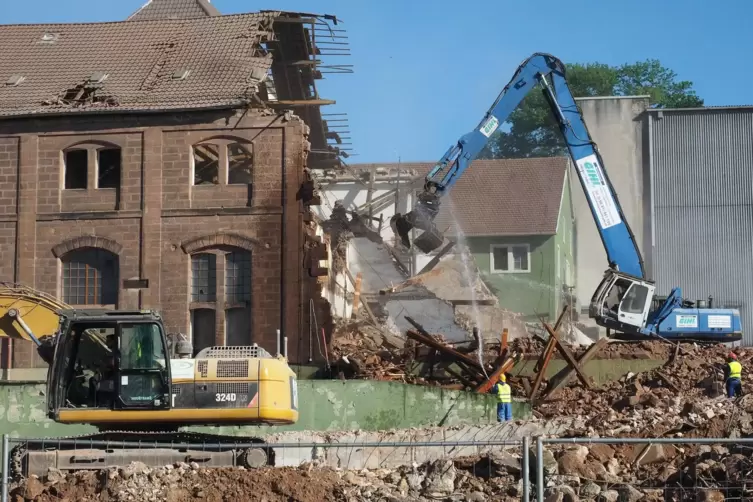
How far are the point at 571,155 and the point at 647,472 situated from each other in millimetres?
14858

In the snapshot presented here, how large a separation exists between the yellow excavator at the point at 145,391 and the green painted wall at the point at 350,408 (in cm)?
519

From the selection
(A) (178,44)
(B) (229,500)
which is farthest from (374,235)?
(B) (229,500)

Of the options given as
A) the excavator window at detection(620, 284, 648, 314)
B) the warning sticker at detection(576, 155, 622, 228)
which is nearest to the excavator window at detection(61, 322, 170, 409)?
the excavator window at detection(620, 284, 648, 314)

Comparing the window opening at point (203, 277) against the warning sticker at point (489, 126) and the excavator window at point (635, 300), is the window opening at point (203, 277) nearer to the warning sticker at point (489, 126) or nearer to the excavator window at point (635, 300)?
the warning sticker at point (489, 126)

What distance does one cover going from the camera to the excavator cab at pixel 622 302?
28000 millimetres

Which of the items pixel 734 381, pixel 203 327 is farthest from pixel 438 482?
pixel 203 327

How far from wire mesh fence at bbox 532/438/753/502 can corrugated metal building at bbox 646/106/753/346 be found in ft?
101

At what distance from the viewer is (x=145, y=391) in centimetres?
1595

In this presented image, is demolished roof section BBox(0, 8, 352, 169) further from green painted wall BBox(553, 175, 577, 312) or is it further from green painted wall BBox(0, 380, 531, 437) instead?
green painted wall BBox(553, 175, 577, 312)

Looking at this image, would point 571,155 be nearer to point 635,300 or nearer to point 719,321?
point 635,300

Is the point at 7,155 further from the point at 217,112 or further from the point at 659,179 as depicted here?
the point at 659,179

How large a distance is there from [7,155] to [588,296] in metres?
25.4

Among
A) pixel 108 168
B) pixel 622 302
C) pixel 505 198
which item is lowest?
pixel 622 302

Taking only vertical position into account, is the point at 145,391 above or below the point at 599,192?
below
